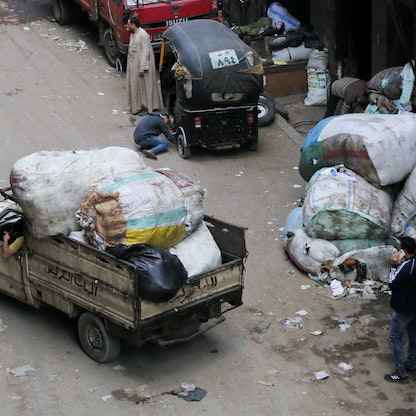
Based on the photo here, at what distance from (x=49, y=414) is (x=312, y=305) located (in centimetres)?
318

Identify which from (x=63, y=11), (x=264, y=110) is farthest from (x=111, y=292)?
(x=63, y=11)

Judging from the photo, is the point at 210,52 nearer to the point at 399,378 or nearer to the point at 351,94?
the point at 351,94

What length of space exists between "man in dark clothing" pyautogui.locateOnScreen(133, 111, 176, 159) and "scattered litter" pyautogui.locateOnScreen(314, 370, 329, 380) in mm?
5935

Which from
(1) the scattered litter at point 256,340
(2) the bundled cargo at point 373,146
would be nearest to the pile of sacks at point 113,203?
(1) the scattered litter at point 256,340

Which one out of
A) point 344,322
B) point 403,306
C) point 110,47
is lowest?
point 344,322

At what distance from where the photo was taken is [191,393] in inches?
340

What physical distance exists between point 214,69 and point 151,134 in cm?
149

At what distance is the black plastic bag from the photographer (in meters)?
8.30

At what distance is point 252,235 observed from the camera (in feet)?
39.0

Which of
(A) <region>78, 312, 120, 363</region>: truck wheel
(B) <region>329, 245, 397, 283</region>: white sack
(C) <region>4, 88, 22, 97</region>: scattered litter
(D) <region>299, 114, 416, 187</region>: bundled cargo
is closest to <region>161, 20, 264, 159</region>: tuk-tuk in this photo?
(D) <region>299, 114, 416, 187</region>: bundled cargo

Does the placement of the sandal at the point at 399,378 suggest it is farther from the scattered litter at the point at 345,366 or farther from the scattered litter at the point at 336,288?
the scattered litter at the point at 336,288

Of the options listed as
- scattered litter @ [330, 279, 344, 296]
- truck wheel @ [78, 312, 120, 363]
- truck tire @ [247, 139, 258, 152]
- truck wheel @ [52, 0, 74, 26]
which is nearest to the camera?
truck wheel @ [78, 312, 120, 363]

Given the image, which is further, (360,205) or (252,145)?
(252,145)

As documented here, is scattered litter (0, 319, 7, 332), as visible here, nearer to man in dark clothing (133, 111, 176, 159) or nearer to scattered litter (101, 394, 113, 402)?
scattered litter (101, 394, 113, 402)
